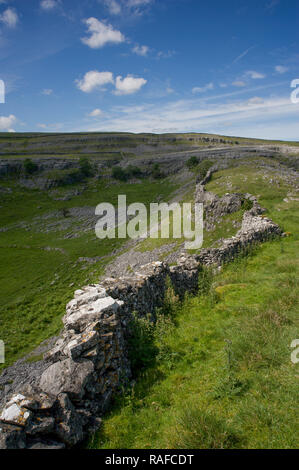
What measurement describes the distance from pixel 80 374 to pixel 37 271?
3411cm

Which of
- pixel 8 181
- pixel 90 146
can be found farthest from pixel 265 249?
pixel 90 146

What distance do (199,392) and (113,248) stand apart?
36443 mm

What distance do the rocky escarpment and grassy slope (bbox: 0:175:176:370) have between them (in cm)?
1457

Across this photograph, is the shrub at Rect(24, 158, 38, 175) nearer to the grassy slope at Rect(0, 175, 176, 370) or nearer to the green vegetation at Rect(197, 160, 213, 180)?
the grassy slope at Rect(0, 175, 176, 370)

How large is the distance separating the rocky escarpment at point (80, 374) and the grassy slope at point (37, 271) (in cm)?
1457

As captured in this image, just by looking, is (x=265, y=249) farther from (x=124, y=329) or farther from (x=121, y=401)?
(x=121, y=401)

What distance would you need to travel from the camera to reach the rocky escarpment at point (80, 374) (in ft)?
17.3

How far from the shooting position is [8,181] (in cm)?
9550

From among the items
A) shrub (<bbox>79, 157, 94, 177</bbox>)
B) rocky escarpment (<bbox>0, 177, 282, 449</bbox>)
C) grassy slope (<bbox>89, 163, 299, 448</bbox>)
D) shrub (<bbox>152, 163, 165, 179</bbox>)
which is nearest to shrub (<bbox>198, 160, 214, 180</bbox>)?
shrub (<bbox>152, 163, 165, 179</bbox>)

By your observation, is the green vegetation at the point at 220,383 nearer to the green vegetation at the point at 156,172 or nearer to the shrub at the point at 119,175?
the shrub at the point at 119,175

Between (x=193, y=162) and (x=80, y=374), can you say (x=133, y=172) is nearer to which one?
(x=193, y=162)

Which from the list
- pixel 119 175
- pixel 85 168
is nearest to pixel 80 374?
pixel 119 175

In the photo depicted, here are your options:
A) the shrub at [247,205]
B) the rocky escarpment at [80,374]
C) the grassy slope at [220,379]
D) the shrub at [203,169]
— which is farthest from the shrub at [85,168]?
the grassy slope at [220,379]

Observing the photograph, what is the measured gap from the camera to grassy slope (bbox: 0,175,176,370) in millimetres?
22562
